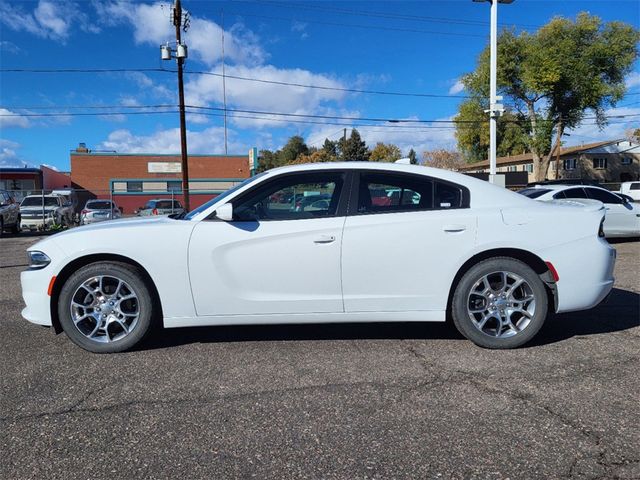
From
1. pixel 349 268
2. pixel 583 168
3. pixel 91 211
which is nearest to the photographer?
pixel 349 268

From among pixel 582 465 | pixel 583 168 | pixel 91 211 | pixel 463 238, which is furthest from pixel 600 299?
pixel 583 168

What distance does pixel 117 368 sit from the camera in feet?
12.3

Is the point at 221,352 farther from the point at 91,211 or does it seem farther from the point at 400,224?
the point at 91,211

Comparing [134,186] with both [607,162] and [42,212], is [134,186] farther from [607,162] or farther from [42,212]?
[607,162]

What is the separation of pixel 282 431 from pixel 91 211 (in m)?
22.3

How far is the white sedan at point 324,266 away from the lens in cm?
398

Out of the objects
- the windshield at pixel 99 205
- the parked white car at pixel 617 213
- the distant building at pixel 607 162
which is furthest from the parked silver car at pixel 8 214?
the distant building at pixel 607 162

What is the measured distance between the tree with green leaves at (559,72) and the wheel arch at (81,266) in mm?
37236

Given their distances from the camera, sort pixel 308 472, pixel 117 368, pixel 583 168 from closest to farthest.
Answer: pixel 308 472
pixel 117 368
pixel 583 168

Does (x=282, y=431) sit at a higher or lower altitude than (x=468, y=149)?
lower

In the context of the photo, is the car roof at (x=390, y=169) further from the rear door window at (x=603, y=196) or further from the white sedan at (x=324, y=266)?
the rear door window at (x=603, y=196)

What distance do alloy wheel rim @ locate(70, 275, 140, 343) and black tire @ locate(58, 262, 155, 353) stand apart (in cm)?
2

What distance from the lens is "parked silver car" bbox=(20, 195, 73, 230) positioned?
1988cm

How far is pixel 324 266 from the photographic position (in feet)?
13.1
